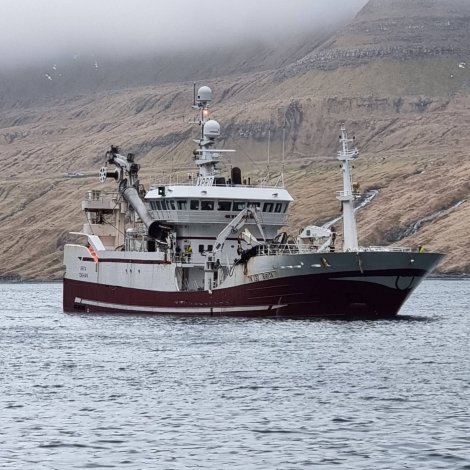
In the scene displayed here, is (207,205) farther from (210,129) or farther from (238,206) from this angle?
(210,129)

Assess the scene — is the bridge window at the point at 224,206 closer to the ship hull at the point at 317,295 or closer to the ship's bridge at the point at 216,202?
the ship's bridge at the point at 216,202

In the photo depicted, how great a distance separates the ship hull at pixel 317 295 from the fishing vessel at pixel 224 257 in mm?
64

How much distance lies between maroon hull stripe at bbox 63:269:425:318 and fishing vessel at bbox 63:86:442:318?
0.06 meters

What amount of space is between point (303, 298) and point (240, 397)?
115ft

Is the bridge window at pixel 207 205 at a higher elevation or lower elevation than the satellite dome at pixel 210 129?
lower

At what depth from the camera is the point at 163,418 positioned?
159ft

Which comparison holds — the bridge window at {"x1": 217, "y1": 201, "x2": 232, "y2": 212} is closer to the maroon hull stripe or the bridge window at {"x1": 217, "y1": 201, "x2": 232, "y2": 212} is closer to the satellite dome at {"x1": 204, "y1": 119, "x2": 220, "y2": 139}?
the maroon hull stripe

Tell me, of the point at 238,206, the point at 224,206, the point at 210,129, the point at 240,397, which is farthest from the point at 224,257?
the point at 240,397

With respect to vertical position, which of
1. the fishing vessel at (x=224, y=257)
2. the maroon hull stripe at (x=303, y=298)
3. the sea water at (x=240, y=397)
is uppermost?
the fishing vessel at (x=224, y=257)

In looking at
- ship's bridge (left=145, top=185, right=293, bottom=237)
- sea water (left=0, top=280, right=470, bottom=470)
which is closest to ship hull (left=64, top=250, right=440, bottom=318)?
sea water (left=0, top=280, right=470, bottom=470)

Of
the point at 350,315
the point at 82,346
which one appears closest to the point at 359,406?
the point at 82,346

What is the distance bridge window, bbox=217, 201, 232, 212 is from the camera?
9381 cm

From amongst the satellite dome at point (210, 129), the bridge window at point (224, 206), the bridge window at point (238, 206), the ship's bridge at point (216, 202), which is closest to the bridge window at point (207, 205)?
the ship's bridge at point (216, 202)

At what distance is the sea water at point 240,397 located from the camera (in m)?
41.9
